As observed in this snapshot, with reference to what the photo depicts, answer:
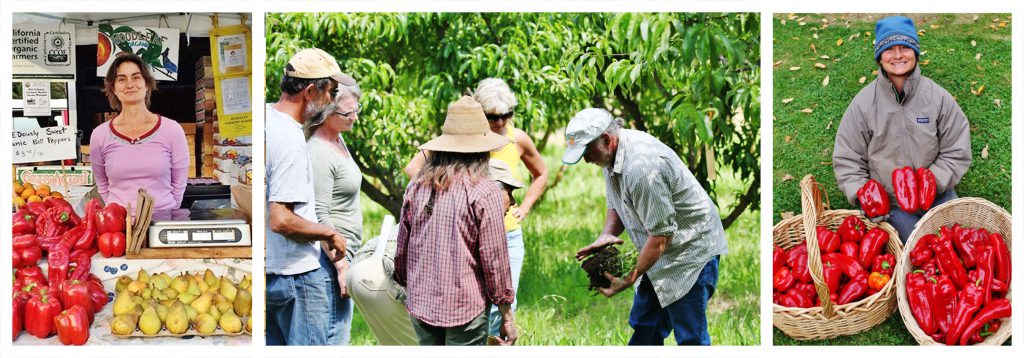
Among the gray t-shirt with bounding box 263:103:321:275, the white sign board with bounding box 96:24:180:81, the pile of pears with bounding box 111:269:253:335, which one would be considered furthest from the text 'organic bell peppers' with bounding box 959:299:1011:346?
the white sign board with bounding box 96:24:180:81

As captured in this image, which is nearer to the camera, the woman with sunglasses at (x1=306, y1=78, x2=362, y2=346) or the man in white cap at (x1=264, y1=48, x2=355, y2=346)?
→ the man in white cap at (x1=264, y1=48, x2=355, y2=346)

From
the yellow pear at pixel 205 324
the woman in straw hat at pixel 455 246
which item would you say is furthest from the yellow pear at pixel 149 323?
the woman in straw hat at pixel 455 246

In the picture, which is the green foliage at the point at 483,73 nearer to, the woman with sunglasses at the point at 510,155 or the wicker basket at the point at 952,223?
the woman with sunglasses at the point at 510,155

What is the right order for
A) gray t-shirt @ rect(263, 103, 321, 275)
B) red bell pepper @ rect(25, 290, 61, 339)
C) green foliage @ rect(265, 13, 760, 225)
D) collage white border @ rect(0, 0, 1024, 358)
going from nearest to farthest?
gray t-shirt @ rect(263, 103, 321, 275), collage white border @ rect(0, 0, 1024, 358), red bell pepper @ rect(25, 290, 61, 339), green foliage @ rect(265, 13, 760, 225)

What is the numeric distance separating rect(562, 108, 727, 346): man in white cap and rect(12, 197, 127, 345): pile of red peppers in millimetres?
2348

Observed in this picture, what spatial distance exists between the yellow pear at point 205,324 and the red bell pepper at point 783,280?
2.72m

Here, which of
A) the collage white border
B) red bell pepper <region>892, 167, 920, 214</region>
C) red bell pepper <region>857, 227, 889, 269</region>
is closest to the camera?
the collage white border

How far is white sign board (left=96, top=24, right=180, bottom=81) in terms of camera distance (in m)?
4.75

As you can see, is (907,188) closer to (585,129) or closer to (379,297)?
(585,129)

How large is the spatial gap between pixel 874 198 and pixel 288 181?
278 centimetres

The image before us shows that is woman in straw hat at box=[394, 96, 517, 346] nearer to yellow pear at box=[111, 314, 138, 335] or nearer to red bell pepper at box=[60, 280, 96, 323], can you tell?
yellow pear at box=[111, 314, 138, 335]

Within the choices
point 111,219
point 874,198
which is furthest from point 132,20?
point 874,198

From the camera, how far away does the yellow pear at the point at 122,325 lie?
14.8 feet
